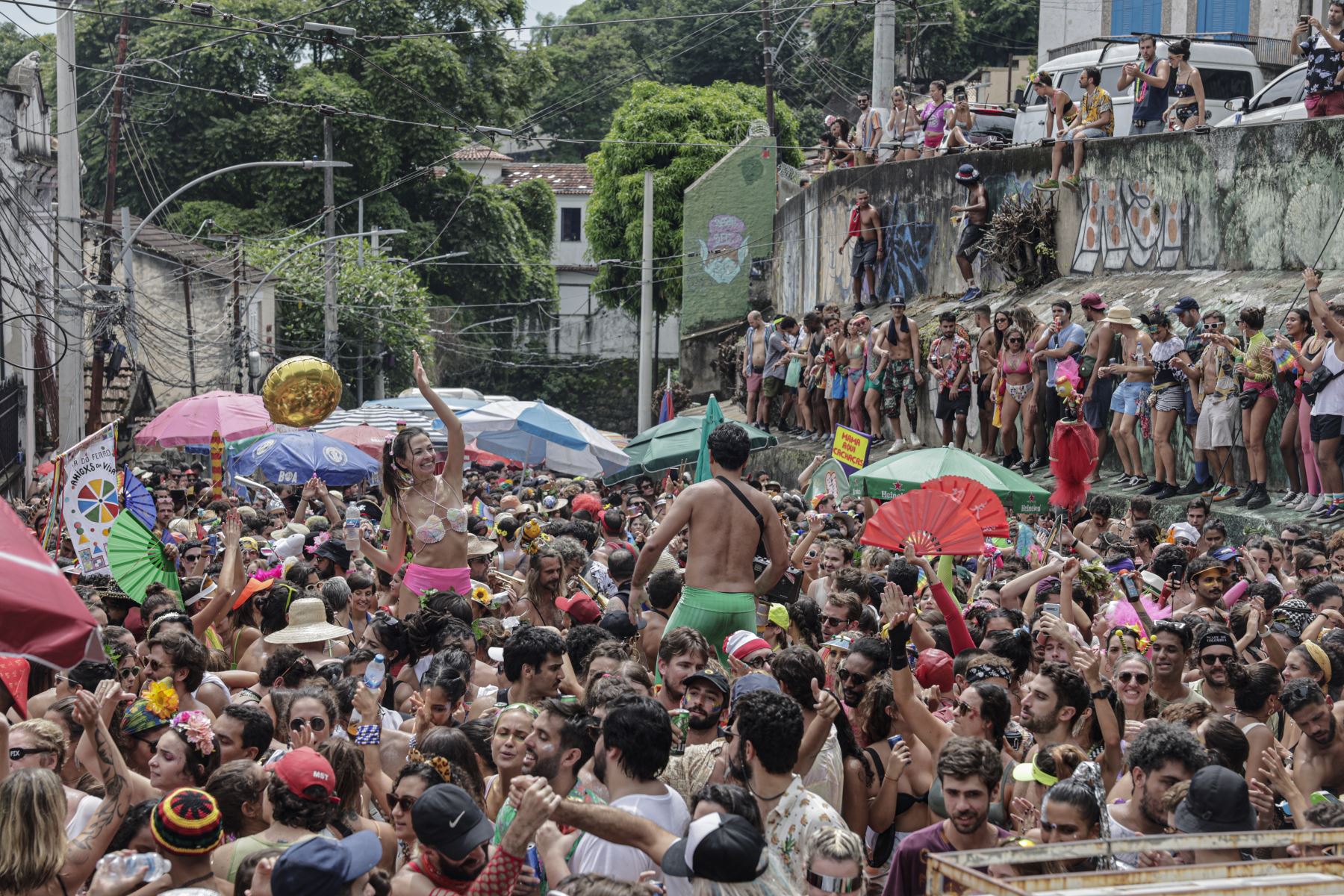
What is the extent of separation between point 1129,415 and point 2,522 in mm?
13309

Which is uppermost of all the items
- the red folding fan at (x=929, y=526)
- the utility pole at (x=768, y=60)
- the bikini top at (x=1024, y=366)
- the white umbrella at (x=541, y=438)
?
the utility pole at (x=768, y=60)

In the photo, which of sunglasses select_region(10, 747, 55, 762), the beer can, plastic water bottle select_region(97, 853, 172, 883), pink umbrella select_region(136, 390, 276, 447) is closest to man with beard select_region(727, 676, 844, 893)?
the beer can

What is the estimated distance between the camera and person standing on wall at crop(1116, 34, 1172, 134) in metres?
19.1

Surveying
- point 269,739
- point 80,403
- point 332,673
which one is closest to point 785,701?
point 269,739

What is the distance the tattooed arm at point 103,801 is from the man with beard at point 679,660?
6.77 ft

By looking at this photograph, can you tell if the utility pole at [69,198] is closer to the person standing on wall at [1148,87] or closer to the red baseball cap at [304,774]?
the person standing on wall at [1148,87]

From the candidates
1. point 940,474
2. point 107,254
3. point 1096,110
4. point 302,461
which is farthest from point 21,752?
point 107,254

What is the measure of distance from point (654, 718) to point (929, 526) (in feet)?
16.3

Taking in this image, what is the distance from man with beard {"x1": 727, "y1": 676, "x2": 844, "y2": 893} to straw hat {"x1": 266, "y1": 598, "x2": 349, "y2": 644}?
133 inches

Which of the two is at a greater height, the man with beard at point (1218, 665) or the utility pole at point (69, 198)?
the utility pole at point (69, 198)

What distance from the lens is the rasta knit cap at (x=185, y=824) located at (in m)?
4.85

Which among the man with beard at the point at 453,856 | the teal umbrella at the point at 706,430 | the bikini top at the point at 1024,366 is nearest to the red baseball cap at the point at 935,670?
the man with beard at the point at 453,856

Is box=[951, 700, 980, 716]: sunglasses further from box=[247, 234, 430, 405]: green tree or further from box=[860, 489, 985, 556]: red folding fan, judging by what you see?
box=[247, 234, 430, 405]: green tree

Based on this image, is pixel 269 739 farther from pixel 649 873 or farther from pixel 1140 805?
pixel 1140 805
